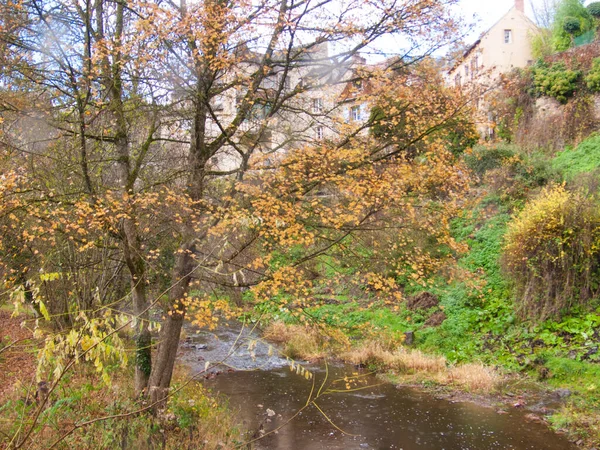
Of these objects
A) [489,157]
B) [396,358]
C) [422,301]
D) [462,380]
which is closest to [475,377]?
[462,380]

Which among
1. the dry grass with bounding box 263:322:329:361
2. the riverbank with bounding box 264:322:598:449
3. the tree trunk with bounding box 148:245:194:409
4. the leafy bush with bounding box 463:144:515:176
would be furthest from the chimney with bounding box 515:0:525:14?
the tree trunk with bounding box 148:245:194:409

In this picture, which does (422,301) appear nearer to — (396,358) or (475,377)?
(396,358)

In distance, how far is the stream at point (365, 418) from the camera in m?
8.83

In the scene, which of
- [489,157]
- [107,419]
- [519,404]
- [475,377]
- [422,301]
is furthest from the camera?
[489,157]

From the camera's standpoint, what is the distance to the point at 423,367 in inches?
516

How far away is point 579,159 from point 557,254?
7.77 metres

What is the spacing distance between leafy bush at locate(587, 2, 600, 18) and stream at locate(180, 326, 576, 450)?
74.3ft

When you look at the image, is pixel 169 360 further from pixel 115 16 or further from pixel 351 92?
pixel 115 16

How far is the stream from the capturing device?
29.0ft

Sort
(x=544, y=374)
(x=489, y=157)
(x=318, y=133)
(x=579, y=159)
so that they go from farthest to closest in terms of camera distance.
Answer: (x=489, y=157) → (x=579, y=159) → (x=544, y=374) → (x=318, y=133)

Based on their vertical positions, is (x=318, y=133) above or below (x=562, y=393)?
above

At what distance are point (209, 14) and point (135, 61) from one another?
1244mm

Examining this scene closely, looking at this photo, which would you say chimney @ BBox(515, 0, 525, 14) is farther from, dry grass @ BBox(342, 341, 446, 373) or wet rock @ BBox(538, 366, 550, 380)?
wet rock @ BBox(538, 366, 550, 380)

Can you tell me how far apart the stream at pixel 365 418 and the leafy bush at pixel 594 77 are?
1645cm
